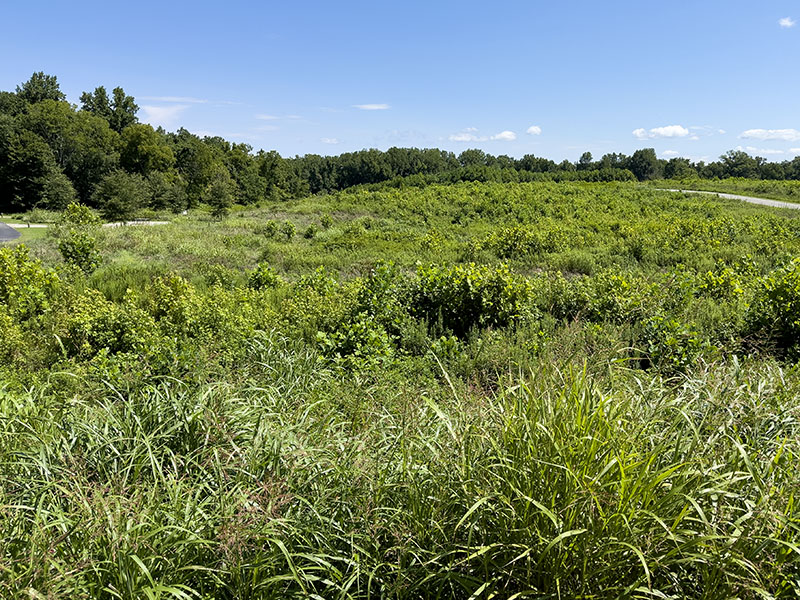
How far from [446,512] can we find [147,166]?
66.7 metres

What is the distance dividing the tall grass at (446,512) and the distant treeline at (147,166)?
1108 inches

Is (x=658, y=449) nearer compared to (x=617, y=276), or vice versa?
(x=658, y=449)

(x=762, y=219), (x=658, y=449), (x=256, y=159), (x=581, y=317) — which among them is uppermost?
(x=256, y=159)

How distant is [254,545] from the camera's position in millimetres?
2105

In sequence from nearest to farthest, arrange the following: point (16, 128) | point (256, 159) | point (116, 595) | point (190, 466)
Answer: point (116, 595) < point (190, 466) < point (16, 128) < point (256, 159)

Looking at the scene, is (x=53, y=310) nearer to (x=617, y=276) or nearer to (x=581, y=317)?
(x=581, y=317)

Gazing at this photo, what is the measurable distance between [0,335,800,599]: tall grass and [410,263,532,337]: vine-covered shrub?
4.50 m

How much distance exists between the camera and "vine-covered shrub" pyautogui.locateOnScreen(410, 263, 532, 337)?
24.3ft

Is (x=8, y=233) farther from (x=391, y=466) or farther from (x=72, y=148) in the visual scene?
(x=72, y=148)

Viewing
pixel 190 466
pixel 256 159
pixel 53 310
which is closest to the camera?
pixel 190 466

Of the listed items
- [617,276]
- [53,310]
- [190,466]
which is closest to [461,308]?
[617,276]

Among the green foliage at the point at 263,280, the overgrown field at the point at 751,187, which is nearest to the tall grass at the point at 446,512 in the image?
the green foliage at the point at 263,280

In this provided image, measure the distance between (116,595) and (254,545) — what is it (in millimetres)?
525

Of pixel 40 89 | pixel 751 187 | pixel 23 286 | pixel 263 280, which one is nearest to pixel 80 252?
pixel 23 286
